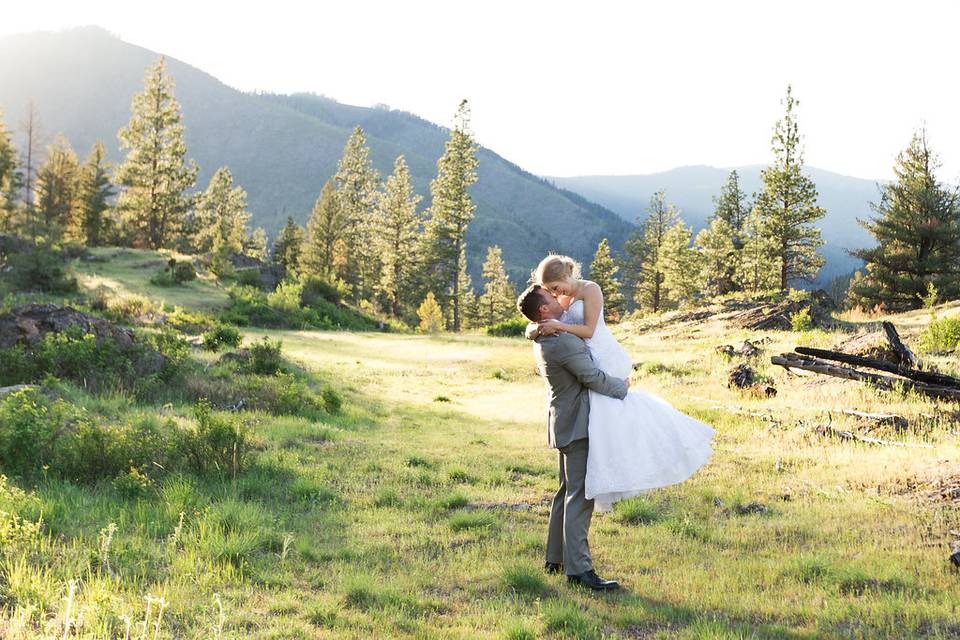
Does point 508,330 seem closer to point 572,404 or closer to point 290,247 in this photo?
point 290,247

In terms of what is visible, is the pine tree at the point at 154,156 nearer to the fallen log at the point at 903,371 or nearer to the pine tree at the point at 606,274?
the pine tree at the point at 606,274

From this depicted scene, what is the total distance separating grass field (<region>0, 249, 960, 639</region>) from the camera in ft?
14.0

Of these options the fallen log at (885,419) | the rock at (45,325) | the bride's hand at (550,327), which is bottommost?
the fallen log at (885,419)

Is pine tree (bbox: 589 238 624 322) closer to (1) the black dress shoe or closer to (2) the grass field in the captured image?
(2) the grass field

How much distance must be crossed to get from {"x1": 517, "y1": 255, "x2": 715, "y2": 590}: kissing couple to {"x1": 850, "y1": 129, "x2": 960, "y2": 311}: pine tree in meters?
38.1

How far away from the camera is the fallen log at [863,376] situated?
35.6ft

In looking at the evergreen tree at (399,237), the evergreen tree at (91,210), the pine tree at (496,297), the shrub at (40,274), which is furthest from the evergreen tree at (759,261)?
the evergreen tree at (91,210)

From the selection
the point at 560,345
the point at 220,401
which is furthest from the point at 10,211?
the point at 560,345

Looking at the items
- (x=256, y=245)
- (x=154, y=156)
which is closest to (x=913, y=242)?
(x=154, y=156)

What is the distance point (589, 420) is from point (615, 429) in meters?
0.22

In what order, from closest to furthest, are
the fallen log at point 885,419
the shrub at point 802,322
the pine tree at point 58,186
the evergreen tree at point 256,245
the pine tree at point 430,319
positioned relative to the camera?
1. the fallen log at point 885,419
2. the shrub at point 802,322
3. the pine tree at point 430,319
4. the pine tree at point 58,186
5. the evergreen tree at point 256,245

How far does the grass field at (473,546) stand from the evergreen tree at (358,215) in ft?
194

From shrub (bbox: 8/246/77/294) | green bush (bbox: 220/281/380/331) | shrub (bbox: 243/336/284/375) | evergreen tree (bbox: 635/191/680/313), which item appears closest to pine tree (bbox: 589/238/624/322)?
evergreen tree (bbox: 635/191/680/313)

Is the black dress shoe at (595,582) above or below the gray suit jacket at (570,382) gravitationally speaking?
below
